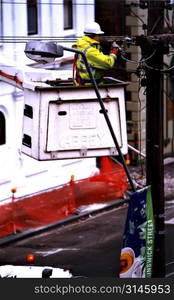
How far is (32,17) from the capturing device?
85.8 ft

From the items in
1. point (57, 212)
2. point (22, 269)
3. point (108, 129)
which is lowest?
point (57, 212)

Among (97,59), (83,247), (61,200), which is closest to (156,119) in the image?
(97,59)

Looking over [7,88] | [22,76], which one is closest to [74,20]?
[7,88]

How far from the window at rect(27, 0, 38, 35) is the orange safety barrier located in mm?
4076

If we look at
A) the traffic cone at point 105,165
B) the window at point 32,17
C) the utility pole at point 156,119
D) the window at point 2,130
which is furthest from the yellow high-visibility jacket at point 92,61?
the traffic cone at point 105,165

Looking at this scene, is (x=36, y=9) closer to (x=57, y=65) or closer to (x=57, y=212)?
(x=57, y=65)

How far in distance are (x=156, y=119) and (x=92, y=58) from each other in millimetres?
1805

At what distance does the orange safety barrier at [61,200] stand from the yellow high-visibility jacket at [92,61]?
6487 millimetres

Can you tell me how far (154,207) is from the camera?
17359 millimetres

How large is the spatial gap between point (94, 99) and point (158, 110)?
127 centimetres

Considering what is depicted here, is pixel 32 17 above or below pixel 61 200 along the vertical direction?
above

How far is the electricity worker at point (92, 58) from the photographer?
1797 centimetres

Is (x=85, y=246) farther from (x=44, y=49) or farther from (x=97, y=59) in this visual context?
(x=44, y=49)

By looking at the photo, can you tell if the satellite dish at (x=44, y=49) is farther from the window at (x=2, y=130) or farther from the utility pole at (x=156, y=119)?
the window at (x=2, y=130)
